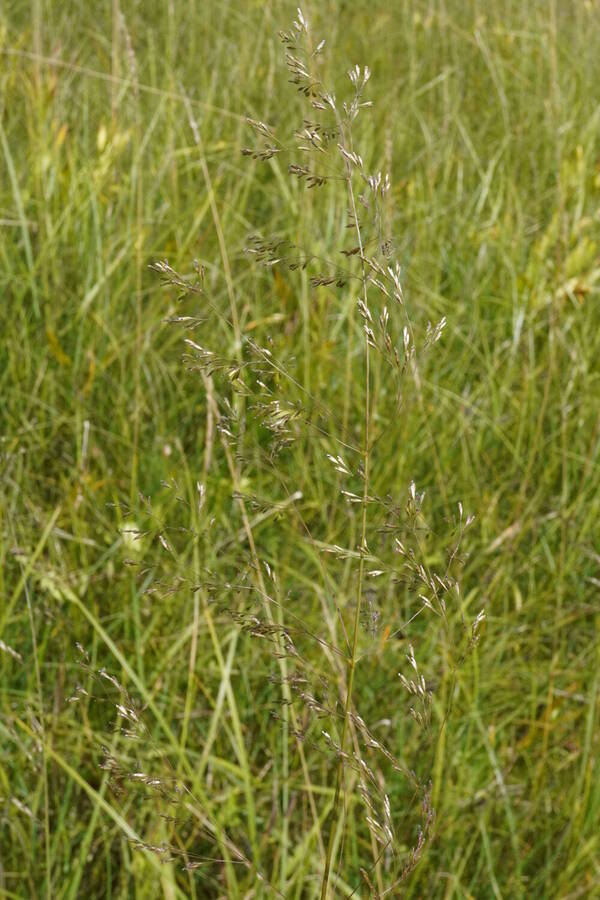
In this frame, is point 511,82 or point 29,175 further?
point 511,82

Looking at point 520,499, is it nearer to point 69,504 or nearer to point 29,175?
point 69,504

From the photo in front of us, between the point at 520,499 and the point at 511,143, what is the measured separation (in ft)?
5.12

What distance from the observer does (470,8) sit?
4.47 metres

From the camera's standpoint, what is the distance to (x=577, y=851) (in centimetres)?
138

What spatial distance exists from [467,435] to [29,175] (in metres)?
1.14

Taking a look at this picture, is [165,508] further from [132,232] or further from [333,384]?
[132,232]

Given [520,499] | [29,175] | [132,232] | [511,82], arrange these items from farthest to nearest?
[511,82]
[29,175]
[132,232]
[520,499]

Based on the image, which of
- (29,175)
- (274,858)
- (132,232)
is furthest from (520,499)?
(29,175)

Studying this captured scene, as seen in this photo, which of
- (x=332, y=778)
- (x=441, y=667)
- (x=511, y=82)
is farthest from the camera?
(x=511, y=82)

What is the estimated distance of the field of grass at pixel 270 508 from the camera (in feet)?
4.49

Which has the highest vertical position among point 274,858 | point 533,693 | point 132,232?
point 132,232

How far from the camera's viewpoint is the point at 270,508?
74 cm

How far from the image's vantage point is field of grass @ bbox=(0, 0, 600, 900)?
1369 mm

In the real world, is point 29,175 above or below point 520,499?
above
